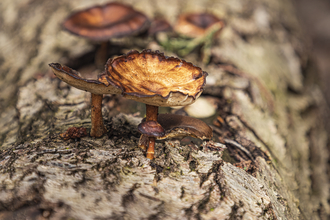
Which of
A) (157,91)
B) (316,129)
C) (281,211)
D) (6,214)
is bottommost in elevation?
(316,129)

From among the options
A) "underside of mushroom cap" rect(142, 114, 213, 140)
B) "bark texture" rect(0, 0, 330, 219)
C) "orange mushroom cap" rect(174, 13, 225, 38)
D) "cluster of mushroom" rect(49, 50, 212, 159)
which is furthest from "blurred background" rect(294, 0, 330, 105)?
"cluster of mushroom" rect(49, 50, 212, 159)

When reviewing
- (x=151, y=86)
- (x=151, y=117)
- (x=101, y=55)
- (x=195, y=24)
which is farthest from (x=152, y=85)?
(x=195, y=24)

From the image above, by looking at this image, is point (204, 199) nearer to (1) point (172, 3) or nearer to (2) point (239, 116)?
(2) point (239, 116)

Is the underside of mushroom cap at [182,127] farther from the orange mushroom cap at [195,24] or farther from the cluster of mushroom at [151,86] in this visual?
the orange mushroom cap at [195,24]

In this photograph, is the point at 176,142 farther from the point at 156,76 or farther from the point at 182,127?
the point at 156,76

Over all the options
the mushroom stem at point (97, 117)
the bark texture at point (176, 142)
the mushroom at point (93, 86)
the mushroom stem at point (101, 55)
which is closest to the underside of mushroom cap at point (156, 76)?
the mushroom at point (93, 86)

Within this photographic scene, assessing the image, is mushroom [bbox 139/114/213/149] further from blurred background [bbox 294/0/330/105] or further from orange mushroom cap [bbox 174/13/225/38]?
blurred background [bbox 294/0/330/105]

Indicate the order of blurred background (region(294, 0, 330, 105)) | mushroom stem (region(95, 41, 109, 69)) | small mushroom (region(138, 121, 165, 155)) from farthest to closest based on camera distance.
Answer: blurred background (region(294, 0, 330, 105))
mushroom stem (region(95, 41, 109, 69))
small mushroom (region(138, 121, 165, 155))

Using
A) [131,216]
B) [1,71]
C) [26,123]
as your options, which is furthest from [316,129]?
[1,71]
